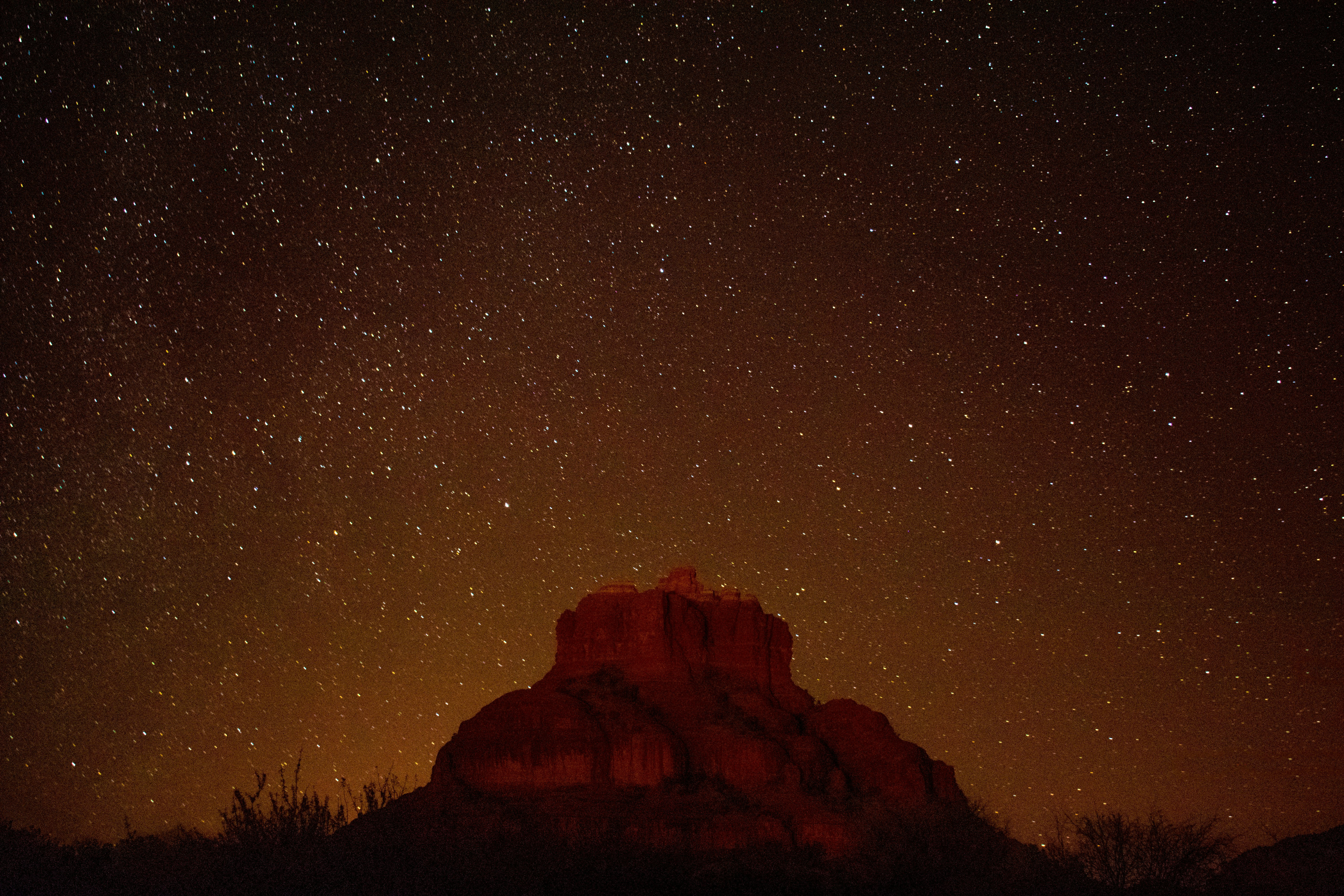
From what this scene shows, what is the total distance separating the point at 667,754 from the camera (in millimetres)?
67312

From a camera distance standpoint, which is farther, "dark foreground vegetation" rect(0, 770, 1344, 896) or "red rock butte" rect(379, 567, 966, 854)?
"red rock butte" rect(379, 567, 966, 854)

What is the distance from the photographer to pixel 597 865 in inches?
1970

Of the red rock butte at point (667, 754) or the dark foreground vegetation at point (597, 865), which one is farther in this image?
the red rock butte at point (667, 754)

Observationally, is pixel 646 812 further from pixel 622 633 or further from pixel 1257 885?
pixel 1257 885

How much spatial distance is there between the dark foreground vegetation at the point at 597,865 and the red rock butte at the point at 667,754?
352 cm

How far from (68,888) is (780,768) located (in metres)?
39.2

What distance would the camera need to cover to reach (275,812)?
38.4m

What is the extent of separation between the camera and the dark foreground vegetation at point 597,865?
35969 millimetres

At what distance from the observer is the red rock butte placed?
200 ft

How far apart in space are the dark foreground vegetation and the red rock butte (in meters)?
3.52

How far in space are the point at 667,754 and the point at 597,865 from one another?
1751 centimetres

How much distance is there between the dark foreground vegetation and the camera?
118ft

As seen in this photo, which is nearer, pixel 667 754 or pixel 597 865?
pixel 597 865

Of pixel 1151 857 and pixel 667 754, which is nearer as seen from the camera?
pixel 1151 857
